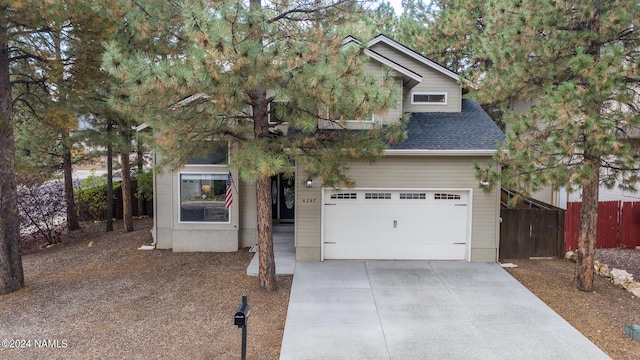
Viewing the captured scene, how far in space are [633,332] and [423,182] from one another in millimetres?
4967

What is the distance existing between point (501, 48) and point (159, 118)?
22.1 feet

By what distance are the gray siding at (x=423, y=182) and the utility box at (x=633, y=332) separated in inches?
152

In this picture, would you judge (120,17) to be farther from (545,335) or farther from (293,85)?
(545,335)

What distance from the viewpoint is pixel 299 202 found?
987cm

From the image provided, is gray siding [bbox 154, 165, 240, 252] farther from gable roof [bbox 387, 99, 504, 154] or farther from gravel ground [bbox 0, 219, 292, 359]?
gable roof [bbox 387, 99, 504, 154]

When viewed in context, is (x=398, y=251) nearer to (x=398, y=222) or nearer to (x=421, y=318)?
(x=398, y=222)

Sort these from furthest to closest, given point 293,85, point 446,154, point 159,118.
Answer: point 446,154
point 159,118
point 293,85

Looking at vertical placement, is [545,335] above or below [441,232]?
below

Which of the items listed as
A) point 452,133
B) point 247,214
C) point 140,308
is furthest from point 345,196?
point 140,308

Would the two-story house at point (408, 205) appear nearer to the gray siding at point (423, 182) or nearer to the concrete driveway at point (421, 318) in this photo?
the gray siding at point (423, 182)

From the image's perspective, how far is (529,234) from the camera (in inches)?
412

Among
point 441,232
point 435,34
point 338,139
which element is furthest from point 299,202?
point 435,34

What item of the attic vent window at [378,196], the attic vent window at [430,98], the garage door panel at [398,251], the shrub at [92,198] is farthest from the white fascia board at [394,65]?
the shrub at [92,198]

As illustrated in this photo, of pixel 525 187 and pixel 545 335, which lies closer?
pixel 545 335
